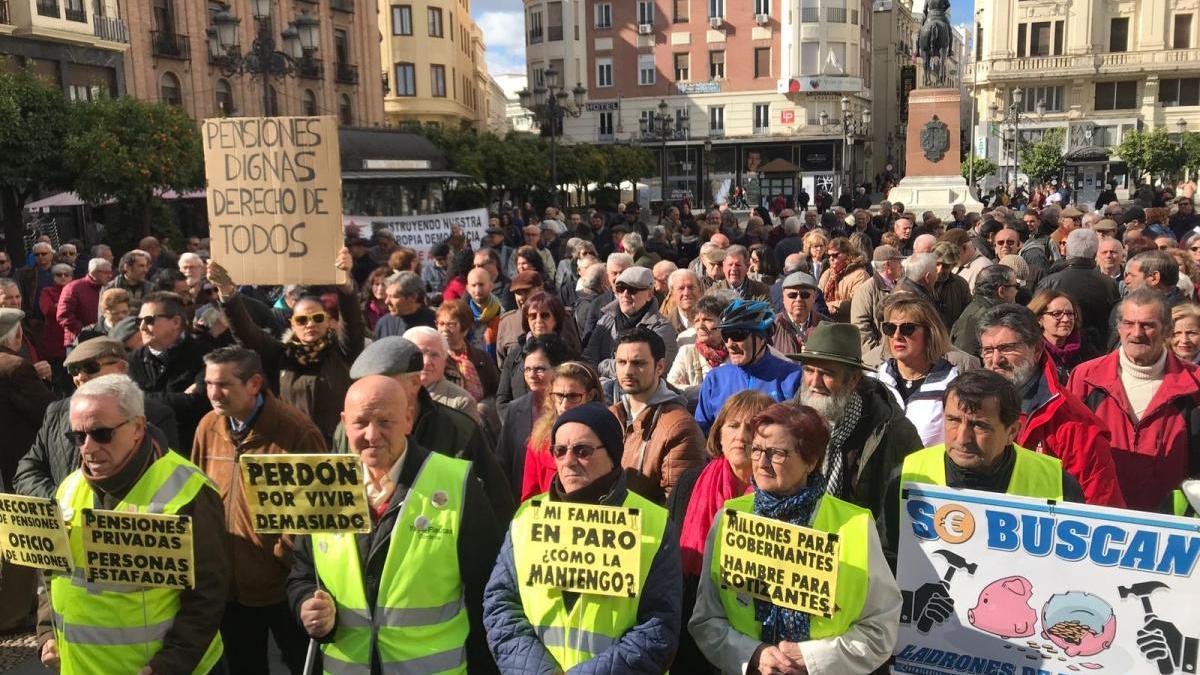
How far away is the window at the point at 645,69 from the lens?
193 feet

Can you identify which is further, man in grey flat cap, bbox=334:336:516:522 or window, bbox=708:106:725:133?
window, bbox=708:106:725:133

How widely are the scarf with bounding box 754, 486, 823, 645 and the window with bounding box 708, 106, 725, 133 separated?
5678 cm

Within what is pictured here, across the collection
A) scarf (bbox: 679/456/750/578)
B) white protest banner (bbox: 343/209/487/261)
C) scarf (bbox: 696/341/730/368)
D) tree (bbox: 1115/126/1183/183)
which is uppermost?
tree (bbox: 1115/126/1183/183)

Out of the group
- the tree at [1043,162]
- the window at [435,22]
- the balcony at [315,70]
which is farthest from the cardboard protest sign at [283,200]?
the window at [435,22]

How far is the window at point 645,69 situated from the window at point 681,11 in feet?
8.33

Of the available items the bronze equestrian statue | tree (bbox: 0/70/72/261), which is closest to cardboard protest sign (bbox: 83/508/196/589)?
tree (bbox: 0/70/72/261)

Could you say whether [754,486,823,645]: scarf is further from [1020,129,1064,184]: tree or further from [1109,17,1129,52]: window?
[1109,17,1129,52]: window

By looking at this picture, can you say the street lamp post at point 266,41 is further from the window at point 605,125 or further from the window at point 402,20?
the window at point 605,125

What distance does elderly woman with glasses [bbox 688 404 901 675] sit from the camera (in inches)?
117

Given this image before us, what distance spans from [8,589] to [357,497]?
11.3ft

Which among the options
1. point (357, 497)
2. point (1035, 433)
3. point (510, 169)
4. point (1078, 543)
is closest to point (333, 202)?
point (357, 497)

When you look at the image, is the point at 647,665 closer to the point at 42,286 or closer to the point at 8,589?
the point at 8,589

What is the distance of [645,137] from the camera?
5828 centimetres

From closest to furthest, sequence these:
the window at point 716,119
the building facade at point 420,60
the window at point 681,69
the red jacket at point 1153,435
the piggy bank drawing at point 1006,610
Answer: the piggy bank drawing at point 1006,610 → the red jacket at point 1153,435 → the building facade at point 420,60 → the window at point 716,119 → the window at point 681,69
